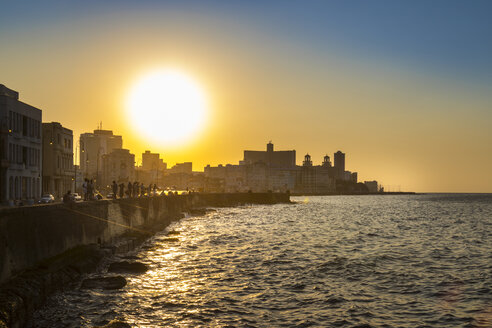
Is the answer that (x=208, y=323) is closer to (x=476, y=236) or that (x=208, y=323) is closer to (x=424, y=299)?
(x=424, y=299)

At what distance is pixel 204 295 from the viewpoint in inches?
960

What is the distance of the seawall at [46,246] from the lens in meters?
20.1

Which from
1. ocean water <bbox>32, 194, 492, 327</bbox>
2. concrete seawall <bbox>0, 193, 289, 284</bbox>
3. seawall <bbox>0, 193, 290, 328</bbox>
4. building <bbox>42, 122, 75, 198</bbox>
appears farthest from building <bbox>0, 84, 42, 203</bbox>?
ocean water <bbox>32, 194, 492, 327</bbox>

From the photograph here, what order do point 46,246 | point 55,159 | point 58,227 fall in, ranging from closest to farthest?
point 46,246
point 58,227
point 55,159

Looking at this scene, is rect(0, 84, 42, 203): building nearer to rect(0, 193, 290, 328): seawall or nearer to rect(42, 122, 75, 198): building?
rect(42, 122, 75, 198): building

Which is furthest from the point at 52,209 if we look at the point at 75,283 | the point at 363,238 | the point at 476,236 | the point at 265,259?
the point at 476,236

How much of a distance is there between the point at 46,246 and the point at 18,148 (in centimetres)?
3886

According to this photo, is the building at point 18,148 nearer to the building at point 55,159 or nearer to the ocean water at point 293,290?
the building at point 55,159

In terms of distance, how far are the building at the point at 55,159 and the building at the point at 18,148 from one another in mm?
5977

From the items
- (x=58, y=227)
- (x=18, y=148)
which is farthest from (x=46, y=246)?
(x=18, y=148)

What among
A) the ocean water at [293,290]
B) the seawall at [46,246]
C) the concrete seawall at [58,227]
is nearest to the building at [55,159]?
the concrete seawall at [58,227]

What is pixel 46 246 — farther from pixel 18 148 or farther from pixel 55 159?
pixel 55 159

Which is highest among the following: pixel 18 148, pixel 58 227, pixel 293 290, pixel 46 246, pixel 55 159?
pixel 18 148

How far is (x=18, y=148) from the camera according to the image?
60312 millimetres
